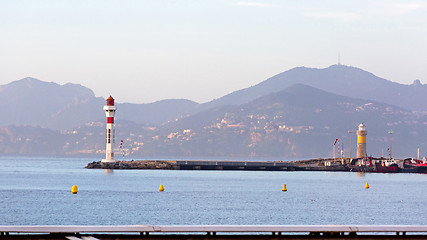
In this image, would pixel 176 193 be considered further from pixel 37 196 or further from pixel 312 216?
pixel 312 216

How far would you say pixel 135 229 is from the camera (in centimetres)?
2922

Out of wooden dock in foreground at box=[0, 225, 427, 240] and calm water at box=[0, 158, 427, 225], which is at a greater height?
wooden dock in foreground at box=[0, 225, 427, 240]

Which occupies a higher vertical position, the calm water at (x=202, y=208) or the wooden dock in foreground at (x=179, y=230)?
the wooden dock in foreground at (x=179, y=230)

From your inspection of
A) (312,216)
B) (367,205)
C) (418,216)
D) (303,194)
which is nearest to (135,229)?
(312,216)

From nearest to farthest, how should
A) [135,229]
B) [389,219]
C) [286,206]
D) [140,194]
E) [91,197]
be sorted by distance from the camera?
[135,229] → [389,219] → [286,206] → [91,197] → [140,194]

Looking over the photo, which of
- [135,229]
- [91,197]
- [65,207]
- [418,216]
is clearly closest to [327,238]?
[135,229]

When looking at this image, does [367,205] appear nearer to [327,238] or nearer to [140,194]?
[140,194]

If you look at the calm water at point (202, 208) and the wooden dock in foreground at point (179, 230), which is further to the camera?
the calm water at point (202, 208)

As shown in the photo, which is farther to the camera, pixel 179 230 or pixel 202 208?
pixel 202 208

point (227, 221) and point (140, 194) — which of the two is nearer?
point (227, 221)

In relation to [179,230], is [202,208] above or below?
below

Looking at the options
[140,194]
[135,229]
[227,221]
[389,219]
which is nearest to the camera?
[135,229]

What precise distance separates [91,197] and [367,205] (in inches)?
1293

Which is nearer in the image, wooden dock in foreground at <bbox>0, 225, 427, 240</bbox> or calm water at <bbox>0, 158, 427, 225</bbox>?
wooden dock in foreground at <bbox>0, 225, 427, 240</bbox>
